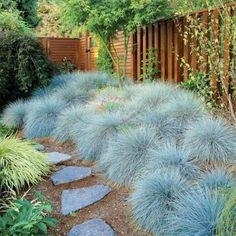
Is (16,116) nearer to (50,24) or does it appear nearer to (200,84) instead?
(200,84)

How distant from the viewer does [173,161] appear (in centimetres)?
352

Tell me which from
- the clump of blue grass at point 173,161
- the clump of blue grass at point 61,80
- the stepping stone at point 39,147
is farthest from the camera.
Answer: the clump of blue grass at point 61,80

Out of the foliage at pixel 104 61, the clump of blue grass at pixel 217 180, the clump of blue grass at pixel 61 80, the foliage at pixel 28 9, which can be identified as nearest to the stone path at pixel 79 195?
the clump of blue grass at pixel 217 180

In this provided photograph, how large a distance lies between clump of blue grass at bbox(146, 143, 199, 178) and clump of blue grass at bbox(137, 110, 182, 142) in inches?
20.7

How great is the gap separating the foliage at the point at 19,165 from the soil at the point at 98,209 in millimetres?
114

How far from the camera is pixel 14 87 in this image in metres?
8.12

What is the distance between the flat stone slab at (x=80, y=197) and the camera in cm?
351

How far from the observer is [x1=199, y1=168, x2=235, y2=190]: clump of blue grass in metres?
3.05

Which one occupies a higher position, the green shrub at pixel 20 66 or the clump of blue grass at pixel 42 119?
the green shrub at pixel 20 66

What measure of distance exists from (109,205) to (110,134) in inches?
49.2

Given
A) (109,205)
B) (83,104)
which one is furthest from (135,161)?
(83,104)

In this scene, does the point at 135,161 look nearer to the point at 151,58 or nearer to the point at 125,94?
the point at 125,94

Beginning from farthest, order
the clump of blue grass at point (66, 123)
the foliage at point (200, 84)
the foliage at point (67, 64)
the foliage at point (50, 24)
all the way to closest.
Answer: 1. the foliage at point (50, 24)
2. the foliage at point (67, 64)
3. the clump of blue grass at point (66, 123)
4. the foliage at point (200, 84)

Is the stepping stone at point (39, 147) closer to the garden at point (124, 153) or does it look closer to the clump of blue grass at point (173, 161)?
the garden at point (124, 153)
